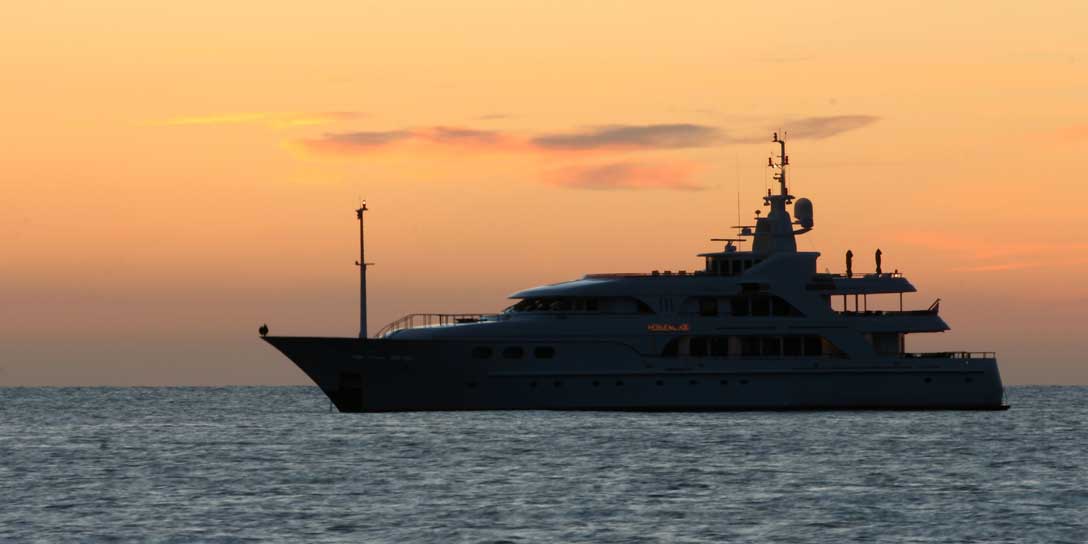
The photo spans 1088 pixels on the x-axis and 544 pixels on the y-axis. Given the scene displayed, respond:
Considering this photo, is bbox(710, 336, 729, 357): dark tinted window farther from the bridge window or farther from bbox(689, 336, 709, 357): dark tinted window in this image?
the bridge window

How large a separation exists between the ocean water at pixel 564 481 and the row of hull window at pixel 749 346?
252cm

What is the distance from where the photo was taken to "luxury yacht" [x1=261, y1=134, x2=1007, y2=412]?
6419cm

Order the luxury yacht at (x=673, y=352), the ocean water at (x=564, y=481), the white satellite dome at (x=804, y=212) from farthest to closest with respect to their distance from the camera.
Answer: the white satellite dome at (x=804, y=212) → the luxury yacht at (x=673, y=352) → the ocean water at (x=564, y=481)

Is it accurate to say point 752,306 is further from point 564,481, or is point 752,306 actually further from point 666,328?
point 564,481

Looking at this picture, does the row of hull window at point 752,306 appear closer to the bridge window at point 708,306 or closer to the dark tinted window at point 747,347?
the bridge window at point 708,306

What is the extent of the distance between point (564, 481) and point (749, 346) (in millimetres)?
23706

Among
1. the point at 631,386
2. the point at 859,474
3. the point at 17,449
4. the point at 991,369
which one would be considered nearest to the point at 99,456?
the point at 17,449

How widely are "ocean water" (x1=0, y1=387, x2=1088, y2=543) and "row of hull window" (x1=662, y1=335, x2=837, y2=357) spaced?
2515mm

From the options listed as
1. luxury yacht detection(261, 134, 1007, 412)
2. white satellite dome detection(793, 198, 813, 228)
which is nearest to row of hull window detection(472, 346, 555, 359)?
luxury yacht detection(261, 134, 1007, 412)

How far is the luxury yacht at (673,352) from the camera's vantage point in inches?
2527

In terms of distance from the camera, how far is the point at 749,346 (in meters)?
66.7

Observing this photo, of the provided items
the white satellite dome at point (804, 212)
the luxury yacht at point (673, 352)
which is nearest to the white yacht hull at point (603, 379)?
the luxury yacht at point (673, 352)

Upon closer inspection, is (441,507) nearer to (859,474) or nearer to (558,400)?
(859,474)

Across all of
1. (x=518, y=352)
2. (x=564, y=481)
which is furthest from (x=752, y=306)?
(x=564, y=481)
